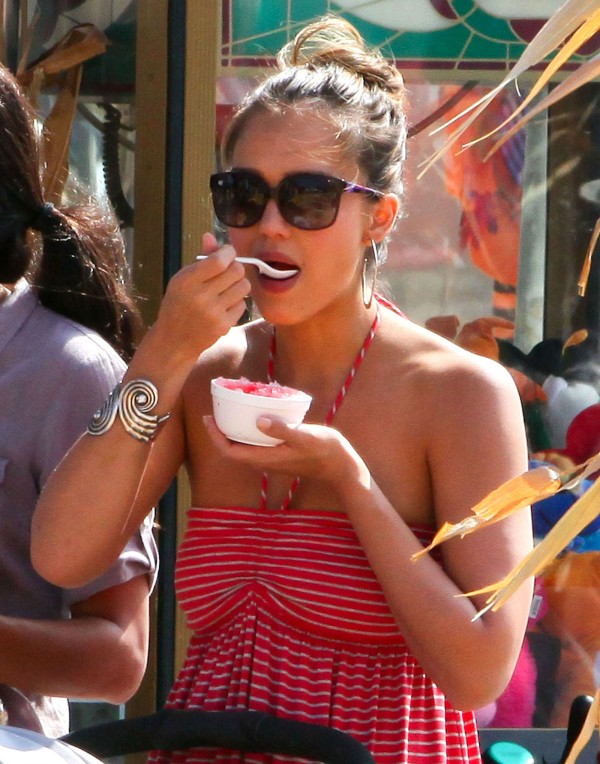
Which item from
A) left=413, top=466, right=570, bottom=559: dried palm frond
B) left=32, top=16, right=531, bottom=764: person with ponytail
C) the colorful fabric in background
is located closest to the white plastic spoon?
left=32, top=16, right=531, bottom=764: person with ponytail

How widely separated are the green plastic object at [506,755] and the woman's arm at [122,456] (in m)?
1.47

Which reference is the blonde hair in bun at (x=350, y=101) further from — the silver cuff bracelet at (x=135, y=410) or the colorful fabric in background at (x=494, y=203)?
the colorful fabric in background at (x=494, y=203)

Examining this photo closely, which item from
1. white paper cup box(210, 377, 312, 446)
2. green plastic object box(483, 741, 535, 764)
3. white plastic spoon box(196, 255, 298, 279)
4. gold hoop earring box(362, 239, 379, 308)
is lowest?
green plastic object box(483, 741, 535, 764)

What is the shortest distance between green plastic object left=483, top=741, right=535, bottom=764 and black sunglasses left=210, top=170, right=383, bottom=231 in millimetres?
1683

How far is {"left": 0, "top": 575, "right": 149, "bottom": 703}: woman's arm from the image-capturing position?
6.37 ft

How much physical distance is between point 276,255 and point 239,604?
0.52m

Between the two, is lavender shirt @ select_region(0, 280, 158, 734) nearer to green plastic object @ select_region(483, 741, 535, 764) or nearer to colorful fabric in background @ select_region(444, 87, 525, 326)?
green plastic object @ select_region(483, 741, 535, 764)

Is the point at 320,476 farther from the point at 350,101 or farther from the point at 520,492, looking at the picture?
the point at 520,492

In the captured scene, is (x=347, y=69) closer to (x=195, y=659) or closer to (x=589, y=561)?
(x=195, y=659)

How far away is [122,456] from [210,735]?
43 centimetres

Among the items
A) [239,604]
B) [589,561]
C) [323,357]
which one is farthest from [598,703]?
[589,561]

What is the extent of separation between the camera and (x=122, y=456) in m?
1.85

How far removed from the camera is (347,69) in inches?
83.0

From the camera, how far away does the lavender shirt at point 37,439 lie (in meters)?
2.06
